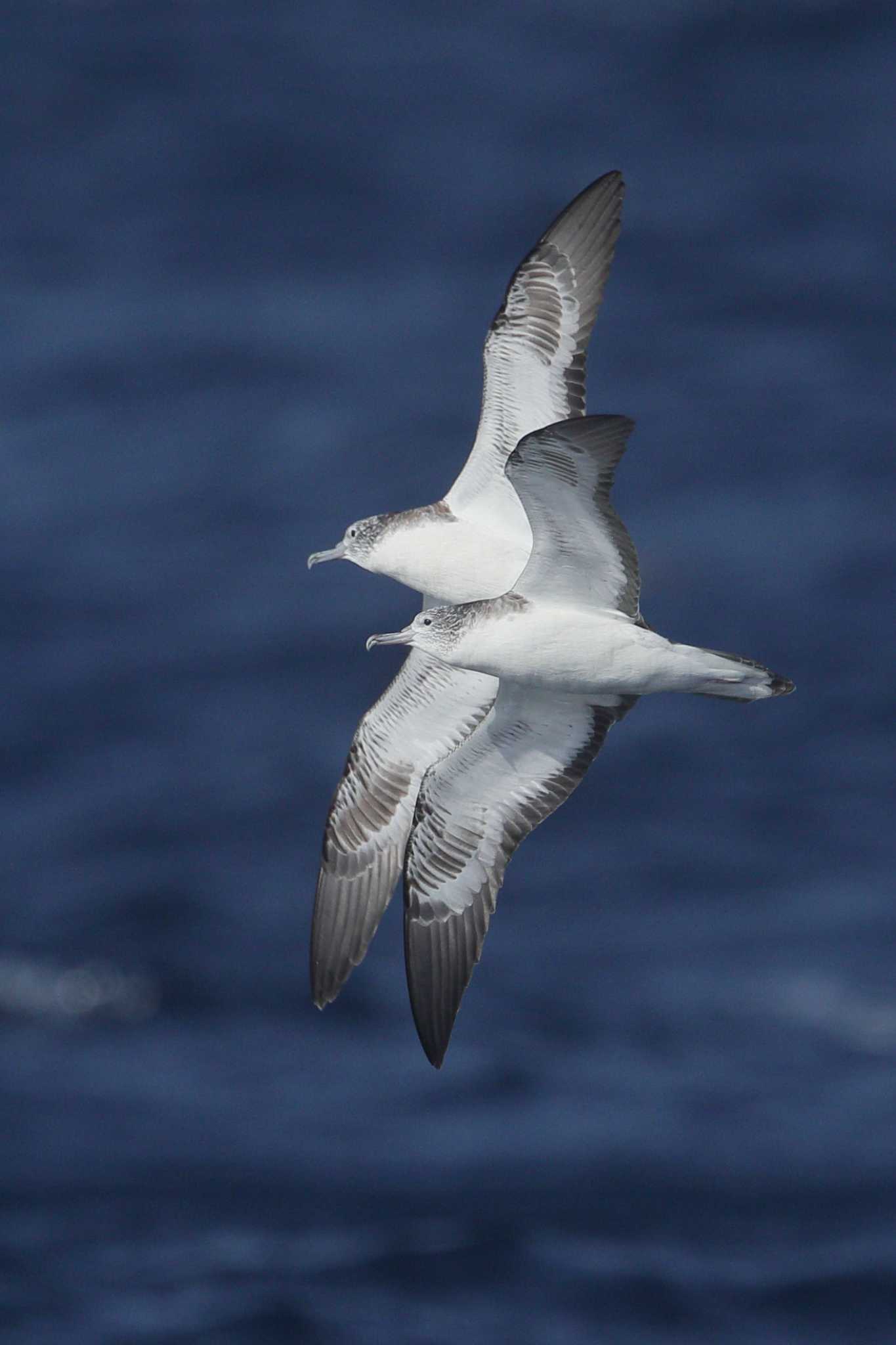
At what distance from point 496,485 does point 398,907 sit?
14.8 meters

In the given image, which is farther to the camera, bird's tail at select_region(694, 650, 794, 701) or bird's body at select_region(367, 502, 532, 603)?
bird's body at select_region(367, 502, 532, 603)

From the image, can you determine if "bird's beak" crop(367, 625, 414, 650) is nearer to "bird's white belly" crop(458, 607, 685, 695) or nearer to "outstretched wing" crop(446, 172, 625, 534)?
"bird's white belly" crop(458, 607, 685, 695)

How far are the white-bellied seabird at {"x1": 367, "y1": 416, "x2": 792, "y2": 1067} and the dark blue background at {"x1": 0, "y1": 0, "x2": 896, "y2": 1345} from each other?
15817 mm

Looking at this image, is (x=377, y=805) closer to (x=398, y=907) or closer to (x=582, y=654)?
(x=582, y=654)

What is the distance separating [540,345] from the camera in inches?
594

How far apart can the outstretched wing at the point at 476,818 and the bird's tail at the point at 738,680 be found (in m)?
1.03

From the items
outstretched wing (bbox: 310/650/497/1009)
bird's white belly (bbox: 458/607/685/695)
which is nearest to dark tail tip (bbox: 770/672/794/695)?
bird's white belly (bbox: 458/607/685/695)

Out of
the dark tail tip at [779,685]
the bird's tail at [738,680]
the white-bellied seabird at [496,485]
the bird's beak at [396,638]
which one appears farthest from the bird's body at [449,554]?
the dark tail tip at [779,685]

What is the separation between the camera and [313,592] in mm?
31281

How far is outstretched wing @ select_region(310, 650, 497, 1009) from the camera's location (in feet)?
51.8

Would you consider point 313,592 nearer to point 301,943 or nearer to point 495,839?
point 301,943

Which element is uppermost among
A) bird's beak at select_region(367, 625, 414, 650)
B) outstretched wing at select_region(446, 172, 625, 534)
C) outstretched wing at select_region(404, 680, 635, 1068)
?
outstretched wing at select_region(446, 172, 625, 534)

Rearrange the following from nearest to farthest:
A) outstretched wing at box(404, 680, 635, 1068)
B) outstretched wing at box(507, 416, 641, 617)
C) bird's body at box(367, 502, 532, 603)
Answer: outstretched wing at box(507, 416, 641, 617) < outstretched wing at box(404, 680, 635, 1068) < bird's body at box(367, 502, 532, 603)

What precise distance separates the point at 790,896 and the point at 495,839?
1779 cm
